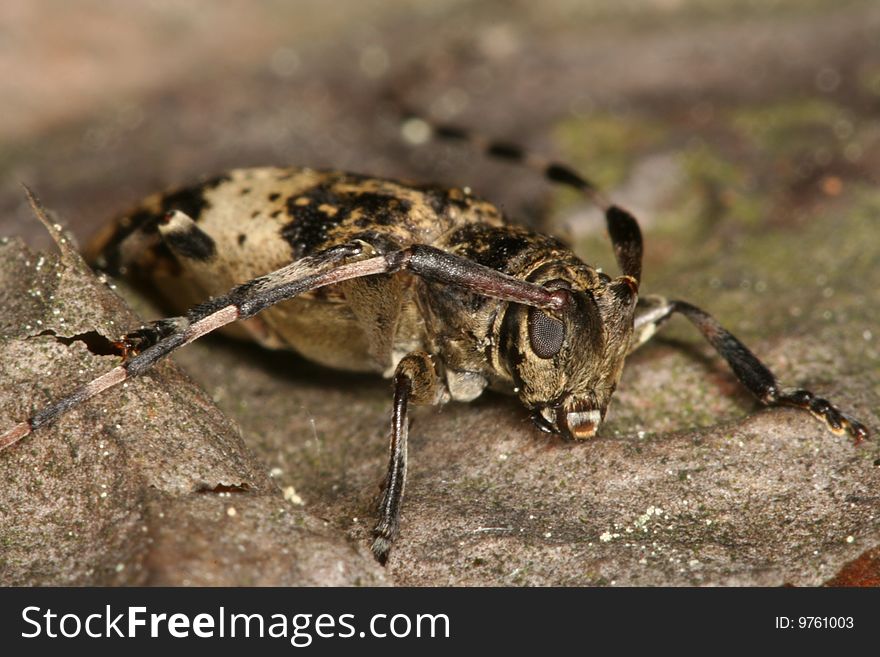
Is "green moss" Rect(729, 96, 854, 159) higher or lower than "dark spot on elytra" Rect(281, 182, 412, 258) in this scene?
lower

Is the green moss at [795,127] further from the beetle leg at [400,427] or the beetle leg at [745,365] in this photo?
the beetle leg at [400,427]

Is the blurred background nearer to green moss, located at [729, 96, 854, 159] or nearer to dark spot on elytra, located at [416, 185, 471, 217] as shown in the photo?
green moss, located at [729, 96, 854, 159]

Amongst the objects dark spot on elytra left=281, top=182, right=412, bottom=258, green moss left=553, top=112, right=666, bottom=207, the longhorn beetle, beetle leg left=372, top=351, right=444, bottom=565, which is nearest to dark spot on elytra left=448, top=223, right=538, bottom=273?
the longhorn beetle

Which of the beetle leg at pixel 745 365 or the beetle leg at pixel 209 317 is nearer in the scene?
the beetle leg at pixel 209 317

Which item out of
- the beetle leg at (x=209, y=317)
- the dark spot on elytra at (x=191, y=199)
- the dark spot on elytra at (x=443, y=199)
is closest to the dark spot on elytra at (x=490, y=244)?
the dark spot on elytra at (x=443, y=199)

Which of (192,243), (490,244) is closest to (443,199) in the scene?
(490,244)

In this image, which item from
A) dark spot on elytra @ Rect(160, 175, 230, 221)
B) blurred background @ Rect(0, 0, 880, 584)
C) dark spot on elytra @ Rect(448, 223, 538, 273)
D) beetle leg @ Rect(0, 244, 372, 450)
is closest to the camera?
beetle leg @ Rect(0, 244, 372, 450)

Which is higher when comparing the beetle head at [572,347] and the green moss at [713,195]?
the beetle head at [572,347]
